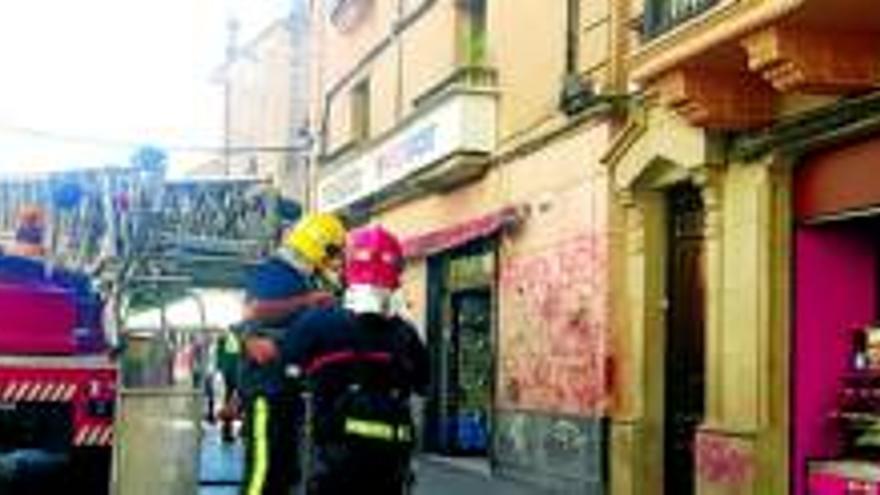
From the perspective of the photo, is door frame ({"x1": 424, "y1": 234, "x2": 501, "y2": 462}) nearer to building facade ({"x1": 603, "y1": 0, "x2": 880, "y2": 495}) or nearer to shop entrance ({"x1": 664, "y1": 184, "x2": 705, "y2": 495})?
shop entrance ({"x1": 664, "y1": 184, "x2": 705, "y2": 495})

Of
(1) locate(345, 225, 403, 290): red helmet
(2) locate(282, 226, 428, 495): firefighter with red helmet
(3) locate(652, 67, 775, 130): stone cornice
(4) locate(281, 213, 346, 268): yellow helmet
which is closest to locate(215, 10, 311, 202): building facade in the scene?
(3) locate(652, 67, 775, 130): stone cornice

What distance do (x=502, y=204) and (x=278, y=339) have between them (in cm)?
1304

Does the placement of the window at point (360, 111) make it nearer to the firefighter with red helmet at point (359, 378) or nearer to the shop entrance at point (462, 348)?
the shop entrance at point (462, 348)

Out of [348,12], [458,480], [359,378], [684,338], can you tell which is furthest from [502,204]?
[359,378]

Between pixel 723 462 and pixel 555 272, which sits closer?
pixel 723 462

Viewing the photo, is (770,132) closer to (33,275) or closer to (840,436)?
(840,436)

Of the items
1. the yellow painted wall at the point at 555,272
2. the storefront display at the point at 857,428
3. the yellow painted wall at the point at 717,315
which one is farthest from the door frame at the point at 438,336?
the storefront display at the point at 857,428

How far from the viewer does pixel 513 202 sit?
20172 mm

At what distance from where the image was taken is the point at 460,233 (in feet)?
71.1

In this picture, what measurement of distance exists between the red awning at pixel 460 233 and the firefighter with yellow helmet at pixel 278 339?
11.0 m

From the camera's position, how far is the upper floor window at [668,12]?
13250 mm

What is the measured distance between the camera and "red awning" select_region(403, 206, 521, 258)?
2009 cm

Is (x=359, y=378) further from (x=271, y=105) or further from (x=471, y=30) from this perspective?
(x=271, y=105)

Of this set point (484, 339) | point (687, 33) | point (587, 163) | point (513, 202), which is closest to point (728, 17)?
point (687, 33)
